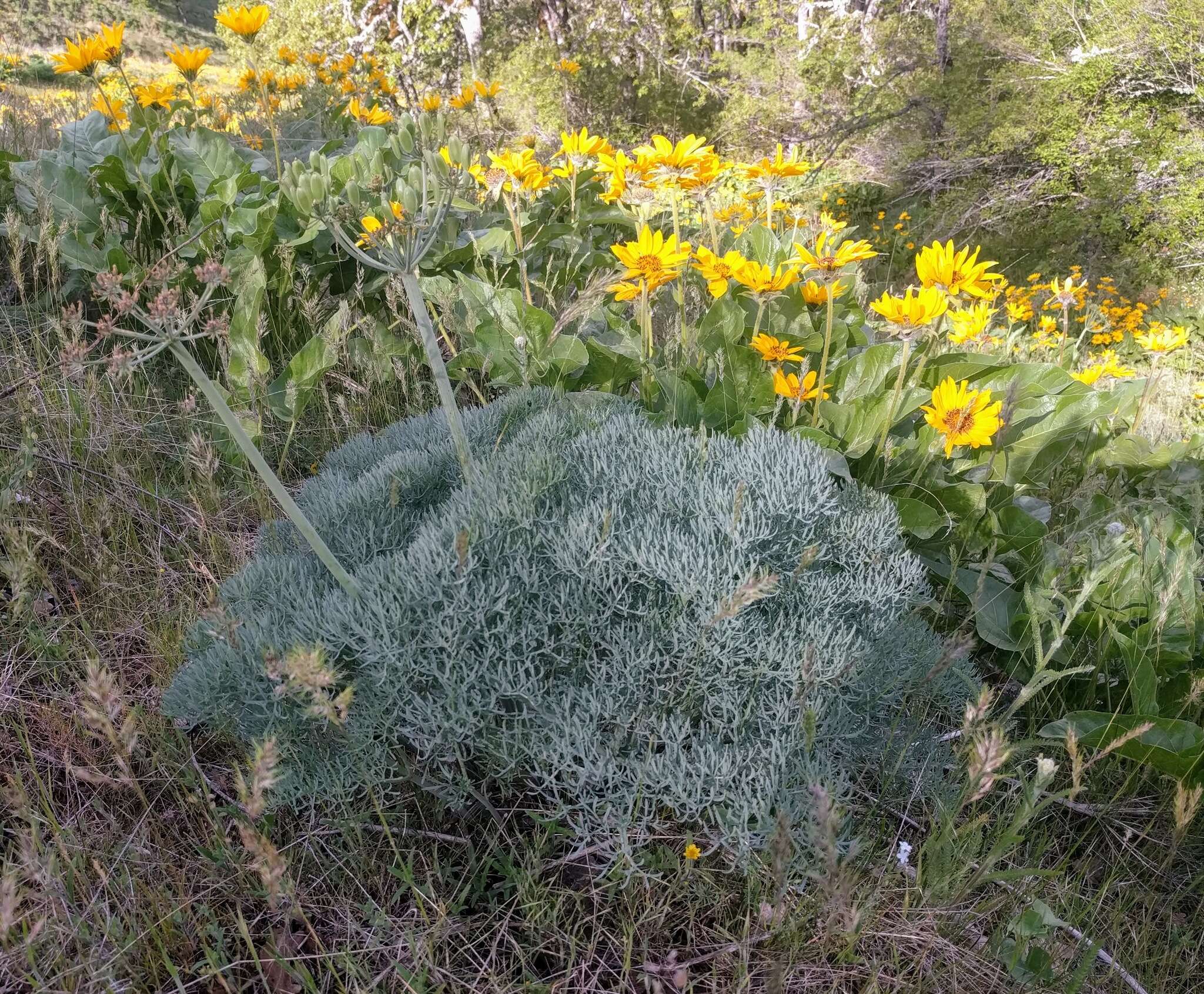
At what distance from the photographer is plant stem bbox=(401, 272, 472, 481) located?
4.74 ft

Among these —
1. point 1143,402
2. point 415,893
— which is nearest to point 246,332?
point 415,893

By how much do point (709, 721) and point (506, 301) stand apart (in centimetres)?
151

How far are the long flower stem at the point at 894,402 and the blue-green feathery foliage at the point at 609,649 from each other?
354 millimetres

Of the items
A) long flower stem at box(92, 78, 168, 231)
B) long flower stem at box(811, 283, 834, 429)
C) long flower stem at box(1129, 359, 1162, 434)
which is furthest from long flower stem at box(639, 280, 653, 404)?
long flower stem at box(92, 78, 168, 231)

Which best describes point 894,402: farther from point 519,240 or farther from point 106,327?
point 106,327

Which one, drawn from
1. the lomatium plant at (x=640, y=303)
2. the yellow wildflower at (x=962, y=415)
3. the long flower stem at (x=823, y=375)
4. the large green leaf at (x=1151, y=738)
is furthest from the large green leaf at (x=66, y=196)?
the large green leaf at (x=1151, y=738)

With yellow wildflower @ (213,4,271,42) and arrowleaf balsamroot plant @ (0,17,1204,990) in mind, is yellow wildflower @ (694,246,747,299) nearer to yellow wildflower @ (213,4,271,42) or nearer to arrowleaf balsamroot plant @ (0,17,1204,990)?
arrowleaf balsamroot plant @ (0,17,1204,990)

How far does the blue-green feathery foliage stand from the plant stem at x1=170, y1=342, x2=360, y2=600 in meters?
0.05

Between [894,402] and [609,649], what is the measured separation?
953 mm

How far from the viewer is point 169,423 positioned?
2414 mm

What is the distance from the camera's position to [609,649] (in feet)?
4.46

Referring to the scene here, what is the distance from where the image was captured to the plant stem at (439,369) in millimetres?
1444

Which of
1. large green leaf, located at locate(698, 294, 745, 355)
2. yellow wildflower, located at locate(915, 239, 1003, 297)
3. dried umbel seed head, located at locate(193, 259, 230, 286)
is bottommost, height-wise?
large green leaf, located at locate(698, 294, 745, 355)

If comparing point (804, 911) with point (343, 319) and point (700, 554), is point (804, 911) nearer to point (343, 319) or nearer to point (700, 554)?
point (700, 554)
